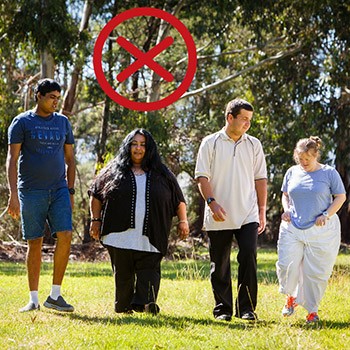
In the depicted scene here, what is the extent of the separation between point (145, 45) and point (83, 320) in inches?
795

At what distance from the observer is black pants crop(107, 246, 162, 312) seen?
910 centimetres

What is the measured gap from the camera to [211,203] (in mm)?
8836

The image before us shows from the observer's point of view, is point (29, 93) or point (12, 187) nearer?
point (12, 187)

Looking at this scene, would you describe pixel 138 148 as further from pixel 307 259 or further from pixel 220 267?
pixel 307 259

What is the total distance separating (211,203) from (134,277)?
1.20 metres

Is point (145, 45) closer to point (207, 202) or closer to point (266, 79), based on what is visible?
point (266, 79)

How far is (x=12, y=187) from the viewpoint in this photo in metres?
A: 8.93

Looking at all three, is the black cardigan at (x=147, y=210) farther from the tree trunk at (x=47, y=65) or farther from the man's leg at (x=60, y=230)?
the tree trunk at (x=47, y=65)

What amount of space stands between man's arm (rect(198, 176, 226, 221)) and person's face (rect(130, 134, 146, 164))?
677 mm

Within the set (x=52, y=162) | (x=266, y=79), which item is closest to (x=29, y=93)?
(x=266, y=79)

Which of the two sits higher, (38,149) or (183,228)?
(38,149)

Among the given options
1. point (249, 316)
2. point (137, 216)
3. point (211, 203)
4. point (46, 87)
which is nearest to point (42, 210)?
point (137, 216)

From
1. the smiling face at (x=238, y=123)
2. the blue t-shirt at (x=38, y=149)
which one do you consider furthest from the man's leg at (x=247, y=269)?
the blue t-shirt at (x=38, y=149)

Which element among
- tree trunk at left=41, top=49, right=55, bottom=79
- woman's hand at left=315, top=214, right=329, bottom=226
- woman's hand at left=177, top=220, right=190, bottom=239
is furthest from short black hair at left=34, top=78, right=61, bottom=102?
tree trunk at left=41, top=49, right=55, bottom=79
